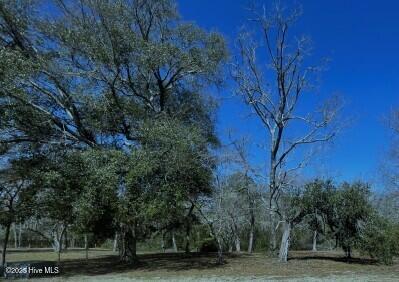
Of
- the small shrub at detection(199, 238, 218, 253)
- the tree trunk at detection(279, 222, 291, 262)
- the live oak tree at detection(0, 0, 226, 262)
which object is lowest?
the small shrub at detection(199, 238, 218, 253)

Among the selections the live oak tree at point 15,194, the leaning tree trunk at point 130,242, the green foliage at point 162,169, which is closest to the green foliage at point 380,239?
the green foliage at point 162,169

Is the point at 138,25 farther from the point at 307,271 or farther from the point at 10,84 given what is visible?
the point at 307,271

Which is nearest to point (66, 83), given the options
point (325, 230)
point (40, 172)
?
point (40, 172)

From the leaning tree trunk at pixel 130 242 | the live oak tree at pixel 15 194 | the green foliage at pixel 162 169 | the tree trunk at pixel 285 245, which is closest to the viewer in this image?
the green foliage at pixel 162 169

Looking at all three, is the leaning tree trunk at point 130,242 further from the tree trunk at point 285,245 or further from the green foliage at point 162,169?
the tree trunk at point 285,245

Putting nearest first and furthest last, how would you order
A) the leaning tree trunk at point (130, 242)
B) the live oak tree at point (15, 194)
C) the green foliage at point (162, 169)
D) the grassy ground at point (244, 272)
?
the grassy ground at point (244, 272), the green foliage at point (162, 169), the live oak tree at point (15, 194), the leaning tree trunk at point (130, 242)

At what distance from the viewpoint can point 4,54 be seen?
18.2 m

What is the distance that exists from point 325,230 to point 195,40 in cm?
1085

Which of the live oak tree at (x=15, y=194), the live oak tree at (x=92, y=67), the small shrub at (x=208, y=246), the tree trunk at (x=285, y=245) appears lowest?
the small shrub at (x=208, y=246)

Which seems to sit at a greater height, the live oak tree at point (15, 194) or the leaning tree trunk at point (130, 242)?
the live oak tree at point (15, 194)

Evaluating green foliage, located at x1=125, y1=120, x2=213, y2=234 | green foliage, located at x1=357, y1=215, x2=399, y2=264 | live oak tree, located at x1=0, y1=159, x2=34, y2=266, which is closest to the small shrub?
green foliage, located at x1=357, y1=215, x2=399, y2=264

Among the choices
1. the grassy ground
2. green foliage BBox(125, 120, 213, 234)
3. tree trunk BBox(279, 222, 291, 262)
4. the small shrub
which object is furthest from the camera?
the small shrub

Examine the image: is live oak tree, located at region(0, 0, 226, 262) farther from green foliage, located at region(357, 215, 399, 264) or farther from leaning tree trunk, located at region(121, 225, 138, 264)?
green foliage, located at region(357, 215, 399, 264)

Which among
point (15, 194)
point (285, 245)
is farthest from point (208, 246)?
point (15, 194)
